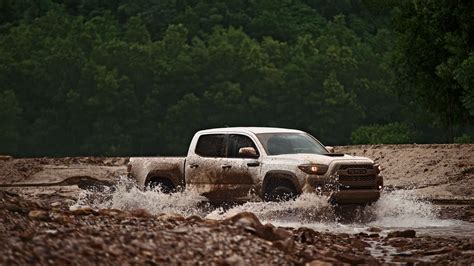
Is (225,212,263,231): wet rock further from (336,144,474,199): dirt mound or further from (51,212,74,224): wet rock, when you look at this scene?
(336,144,474,199): dirt mound

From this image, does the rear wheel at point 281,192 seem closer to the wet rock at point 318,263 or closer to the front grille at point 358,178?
the front grille at point 358,178

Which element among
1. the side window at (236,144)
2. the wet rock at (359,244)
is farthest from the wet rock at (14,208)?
the side window at (236,144)

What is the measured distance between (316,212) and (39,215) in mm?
6305

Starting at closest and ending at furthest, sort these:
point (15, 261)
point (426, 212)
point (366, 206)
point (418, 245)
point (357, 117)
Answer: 1. point (15, 261)
2. point (418, 245)
3. point (366, 206)
4. point (426, 212)
5. point (357, 117)

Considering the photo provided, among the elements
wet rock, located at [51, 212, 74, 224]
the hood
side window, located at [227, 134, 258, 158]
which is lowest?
wet rock, located at [51, 212, 74, 224]

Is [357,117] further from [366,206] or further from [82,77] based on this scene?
[366,206]

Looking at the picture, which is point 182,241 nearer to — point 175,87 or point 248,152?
point 248,152

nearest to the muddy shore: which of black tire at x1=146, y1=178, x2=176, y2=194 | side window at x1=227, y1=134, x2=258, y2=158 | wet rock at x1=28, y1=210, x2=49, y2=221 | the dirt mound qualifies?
wet rock at x1=28, y1=210, x2=49, y2=221

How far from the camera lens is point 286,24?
4353 inches

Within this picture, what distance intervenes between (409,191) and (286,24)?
83.7m

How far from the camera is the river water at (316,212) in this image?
17.9 m

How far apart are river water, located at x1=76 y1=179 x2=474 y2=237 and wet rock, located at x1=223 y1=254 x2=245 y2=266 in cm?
596

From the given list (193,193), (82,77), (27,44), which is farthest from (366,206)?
(27,44)

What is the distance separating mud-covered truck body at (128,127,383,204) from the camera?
707 inches
